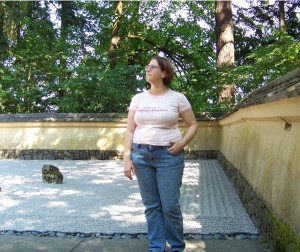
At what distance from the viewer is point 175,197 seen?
115 inches

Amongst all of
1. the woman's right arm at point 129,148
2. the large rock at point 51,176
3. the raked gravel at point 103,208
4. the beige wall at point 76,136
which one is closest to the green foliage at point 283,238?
the raked gravel at point 103,208

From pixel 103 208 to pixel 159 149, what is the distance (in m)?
2.31

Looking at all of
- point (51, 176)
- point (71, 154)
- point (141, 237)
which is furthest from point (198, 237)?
point (71, 154)

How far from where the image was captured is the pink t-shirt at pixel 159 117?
2.86 meters

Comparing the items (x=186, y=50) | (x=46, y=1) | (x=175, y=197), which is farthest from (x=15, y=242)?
(x=186, y=50)

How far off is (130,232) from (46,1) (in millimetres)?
13768

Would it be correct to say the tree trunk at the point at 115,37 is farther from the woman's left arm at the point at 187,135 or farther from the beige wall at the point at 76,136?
the woman's left arm at the point at 187,135

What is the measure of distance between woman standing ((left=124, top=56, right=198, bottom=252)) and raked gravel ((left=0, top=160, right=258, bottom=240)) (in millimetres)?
744

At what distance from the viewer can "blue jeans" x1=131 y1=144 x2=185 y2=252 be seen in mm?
2881

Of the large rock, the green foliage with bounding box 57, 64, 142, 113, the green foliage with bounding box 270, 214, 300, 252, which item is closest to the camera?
the green foliage with bounding box 270, 214, 300, 252

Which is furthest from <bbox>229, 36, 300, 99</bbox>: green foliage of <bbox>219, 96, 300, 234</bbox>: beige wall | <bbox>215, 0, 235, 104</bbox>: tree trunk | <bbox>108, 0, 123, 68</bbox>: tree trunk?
<bbox>108, 0, 123, 68</bbox>: tree trunk

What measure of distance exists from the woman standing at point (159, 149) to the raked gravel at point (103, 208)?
2.44 feet

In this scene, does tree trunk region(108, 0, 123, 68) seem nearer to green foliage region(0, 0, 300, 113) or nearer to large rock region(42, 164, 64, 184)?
green foliage region(0, 0, 300, 113)

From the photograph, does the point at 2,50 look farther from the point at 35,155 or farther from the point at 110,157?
the point at 110,157
